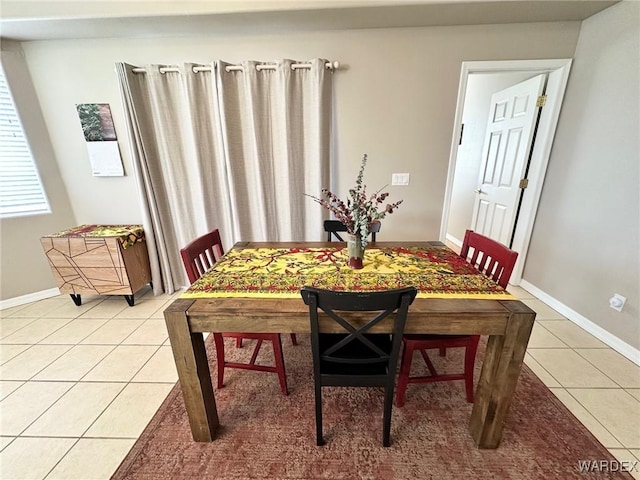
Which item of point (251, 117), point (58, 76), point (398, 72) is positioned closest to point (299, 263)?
point (251, 117)

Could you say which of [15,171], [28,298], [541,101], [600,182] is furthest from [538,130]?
[28,298]

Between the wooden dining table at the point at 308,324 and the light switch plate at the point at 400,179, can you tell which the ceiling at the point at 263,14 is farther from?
the wooden dining table at the point at 308,324

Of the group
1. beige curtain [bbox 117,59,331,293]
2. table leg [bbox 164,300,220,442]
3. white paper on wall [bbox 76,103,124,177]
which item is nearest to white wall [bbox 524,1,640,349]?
beige curtain [bbox 117,59,331,293]

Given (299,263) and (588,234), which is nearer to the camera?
(299,263)

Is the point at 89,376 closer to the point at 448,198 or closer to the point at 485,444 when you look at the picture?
the point at 485,444

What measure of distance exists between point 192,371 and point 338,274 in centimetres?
83

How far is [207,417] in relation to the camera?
4.11ft

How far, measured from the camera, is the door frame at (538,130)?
7.18ft

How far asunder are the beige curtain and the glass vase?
1.17 m

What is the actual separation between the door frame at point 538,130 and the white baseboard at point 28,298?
4.19 meters

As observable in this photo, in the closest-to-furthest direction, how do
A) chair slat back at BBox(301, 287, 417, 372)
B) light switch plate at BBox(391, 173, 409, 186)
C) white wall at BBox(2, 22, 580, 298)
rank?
chair slat back at BBox(301, 287, 417, 372), white wall at BBox(2, 22, 580, 298), light switch plate at BBox(391, 173, 409, 186)

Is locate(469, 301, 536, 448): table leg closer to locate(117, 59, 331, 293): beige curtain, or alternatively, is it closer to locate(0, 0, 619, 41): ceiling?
locate(117, 59, 331, 293): beige curtain

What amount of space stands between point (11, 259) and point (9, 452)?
207 cm

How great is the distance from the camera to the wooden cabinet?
90.7 inches
